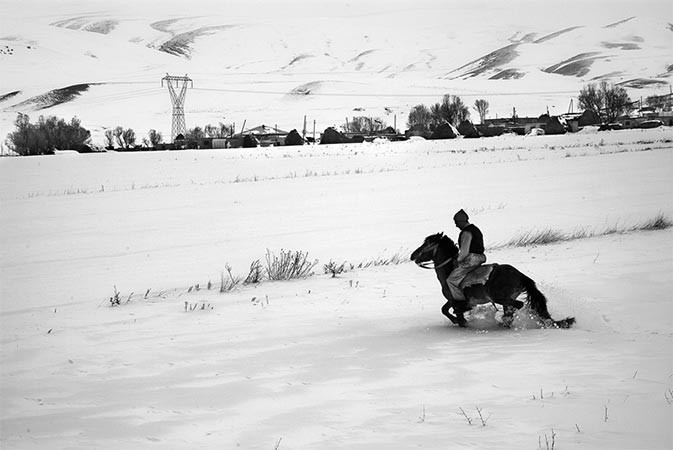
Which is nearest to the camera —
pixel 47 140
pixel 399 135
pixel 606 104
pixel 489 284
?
pixel 489 284

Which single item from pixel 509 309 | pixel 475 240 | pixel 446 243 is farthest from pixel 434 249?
pixel 509 309

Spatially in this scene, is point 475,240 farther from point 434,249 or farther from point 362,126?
point 362,126

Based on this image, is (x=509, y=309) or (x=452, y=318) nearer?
(x=509, y=309)

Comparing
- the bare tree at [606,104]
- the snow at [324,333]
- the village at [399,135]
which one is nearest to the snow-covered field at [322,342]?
the snow at [324,333]

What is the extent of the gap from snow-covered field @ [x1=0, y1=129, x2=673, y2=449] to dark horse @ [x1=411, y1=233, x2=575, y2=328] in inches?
11.0

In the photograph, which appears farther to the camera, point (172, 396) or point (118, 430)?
point (172, 396)

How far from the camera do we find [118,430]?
19.7 ft

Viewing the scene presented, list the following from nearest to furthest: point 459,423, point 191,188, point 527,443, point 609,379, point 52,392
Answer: point 527,443 → point 459,423 → point 609,379 → point 52,392 → point 191,188

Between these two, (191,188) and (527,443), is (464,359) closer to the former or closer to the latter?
(527,443)

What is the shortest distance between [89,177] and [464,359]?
3526 centimetres

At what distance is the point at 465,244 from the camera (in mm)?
8484

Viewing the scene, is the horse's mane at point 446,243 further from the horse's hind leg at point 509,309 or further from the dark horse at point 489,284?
the horse's hind leg at point 509,309

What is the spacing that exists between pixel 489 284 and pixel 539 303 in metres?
0.71

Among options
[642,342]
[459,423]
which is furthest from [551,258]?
[459,423]
